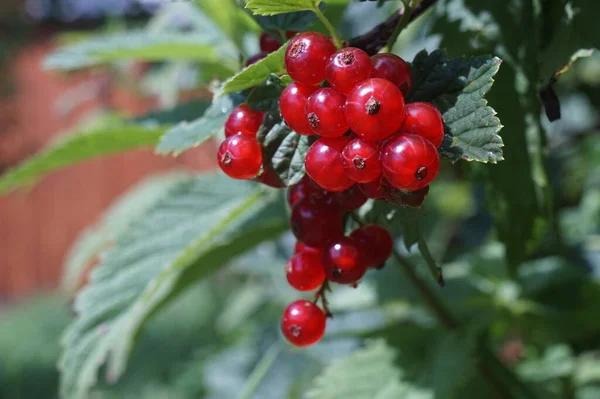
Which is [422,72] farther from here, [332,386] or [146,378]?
[146,378]

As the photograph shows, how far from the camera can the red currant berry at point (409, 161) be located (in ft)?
1.34

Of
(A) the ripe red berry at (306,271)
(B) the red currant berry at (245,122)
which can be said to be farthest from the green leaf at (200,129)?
(A) the ripe red berry at (306,271)

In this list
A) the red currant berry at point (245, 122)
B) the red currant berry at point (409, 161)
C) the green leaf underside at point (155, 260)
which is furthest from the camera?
the green leaf underside at point (155, 260)

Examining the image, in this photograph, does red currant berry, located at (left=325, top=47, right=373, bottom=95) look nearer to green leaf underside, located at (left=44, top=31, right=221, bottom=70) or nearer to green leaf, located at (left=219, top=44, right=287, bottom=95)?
green leaf, located at (left=219, top=44, right=287, bottom=95)

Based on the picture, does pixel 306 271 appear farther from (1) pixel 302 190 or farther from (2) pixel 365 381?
(2) pixel 365 381

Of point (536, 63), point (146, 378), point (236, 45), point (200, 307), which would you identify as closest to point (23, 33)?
point (200, 307)

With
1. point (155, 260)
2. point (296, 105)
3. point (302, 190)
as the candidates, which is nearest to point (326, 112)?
point (296, 105)

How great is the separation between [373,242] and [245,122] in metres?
0.14

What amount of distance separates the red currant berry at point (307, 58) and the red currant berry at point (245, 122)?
0.06m

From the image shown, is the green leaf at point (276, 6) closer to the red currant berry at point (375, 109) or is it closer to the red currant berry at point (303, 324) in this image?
the red currant berry at point (375, 109)

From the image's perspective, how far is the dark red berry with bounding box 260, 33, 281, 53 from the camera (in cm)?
60

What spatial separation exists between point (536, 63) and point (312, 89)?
275 millimetres

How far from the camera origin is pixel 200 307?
455 centimetres

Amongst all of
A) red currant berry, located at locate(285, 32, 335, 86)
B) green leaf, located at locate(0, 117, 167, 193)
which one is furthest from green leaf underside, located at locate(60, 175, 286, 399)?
red currant berry, located at locate(285, 32, 335, 86)
